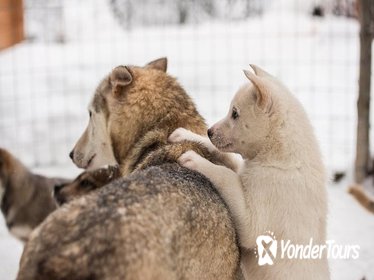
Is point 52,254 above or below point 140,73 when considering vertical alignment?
below

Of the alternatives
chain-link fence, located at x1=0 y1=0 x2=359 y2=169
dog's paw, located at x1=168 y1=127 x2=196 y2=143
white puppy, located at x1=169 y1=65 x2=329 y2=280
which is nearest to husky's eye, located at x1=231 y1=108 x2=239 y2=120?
white puppy, located at x1=169 y1=65 x2=329 y2=280

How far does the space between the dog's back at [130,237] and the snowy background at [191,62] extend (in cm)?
254

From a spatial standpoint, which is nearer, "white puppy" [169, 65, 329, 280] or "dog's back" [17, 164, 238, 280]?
"dog's back" [17, 164, 238, 280]

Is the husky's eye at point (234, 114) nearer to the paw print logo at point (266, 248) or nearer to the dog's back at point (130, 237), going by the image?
the paw print logo at point (266, 248)

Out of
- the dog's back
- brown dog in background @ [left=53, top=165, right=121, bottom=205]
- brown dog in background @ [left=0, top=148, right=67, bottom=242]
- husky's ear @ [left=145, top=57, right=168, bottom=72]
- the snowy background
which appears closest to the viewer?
the dog's back

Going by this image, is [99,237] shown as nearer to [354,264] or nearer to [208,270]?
[208,270]

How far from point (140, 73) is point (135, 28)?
28.5 ft

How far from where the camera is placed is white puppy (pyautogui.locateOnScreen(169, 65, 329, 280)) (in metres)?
2.88

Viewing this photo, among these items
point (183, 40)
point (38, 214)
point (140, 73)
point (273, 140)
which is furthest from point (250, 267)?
point (183, 40)

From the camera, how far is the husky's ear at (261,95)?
121 inches

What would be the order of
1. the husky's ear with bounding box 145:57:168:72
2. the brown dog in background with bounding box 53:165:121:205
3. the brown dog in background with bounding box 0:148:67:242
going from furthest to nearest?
the brown dog in background with bounding box 0:148:67:242
the brown dog in background with bounding box 53:165:121:205
the husky's ear with bounding box 145:57:168:72

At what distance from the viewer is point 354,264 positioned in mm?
4652

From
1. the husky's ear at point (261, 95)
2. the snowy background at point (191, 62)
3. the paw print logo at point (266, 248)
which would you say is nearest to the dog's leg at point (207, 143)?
the husky's ear at point (261, 95)

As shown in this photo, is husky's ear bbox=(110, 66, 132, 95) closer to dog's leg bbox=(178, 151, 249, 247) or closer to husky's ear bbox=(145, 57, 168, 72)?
husky's ear bbox=(145, 57, 168, 72)
